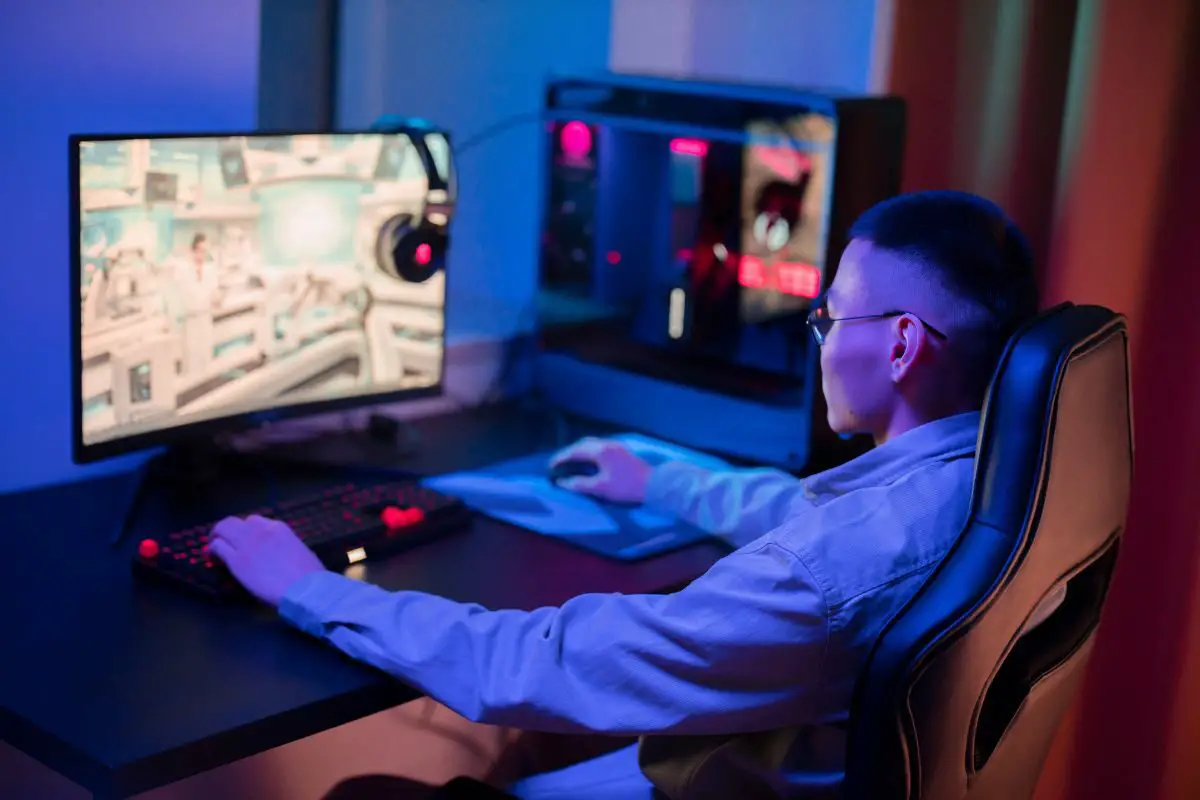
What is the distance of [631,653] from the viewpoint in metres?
1.12

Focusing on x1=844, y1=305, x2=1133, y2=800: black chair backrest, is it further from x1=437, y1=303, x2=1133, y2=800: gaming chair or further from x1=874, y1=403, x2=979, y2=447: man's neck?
x1=874, y1=403, x2=979, y2=447: man's neck

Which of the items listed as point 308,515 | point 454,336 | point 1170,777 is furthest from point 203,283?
point 1170,777

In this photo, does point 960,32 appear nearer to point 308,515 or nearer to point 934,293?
point 934,293

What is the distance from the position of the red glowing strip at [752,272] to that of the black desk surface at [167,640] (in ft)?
1.52

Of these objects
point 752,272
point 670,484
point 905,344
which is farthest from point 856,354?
point 752,272

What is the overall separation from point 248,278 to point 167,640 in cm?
53

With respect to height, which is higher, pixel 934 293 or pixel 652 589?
pixel 934 293

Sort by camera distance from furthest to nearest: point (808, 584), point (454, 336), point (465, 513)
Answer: point (454, 336) → point (465, 513) → point (808, 584)

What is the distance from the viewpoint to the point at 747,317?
1944 mm

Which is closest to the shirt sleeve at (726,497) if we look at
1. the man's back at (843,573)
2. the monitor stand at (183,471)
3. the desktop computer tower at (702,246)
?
the desktop computer tower at (702,246)

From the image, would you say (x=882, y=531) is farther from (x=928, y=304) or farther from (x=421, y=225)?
(x=421, y=225)

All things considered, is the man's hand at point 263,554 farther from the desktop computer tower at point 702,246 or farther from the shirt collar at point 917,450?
the desktop computer tower at point 702,246

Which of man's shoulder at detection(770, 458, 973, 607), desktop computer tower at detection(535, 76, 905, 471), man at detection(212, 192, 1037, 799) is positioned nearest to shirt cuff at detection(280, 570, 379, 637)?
man at detection(212, 192, 1037, 799)

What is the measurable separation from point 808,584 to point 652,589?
1.33ft
